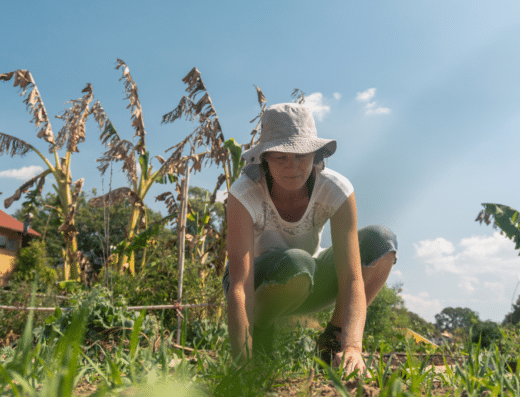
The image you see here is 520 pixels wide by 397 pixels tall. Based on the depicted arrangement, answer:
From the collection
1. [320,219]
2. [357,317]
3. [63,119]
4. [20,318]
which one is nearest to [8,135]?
[63,119]

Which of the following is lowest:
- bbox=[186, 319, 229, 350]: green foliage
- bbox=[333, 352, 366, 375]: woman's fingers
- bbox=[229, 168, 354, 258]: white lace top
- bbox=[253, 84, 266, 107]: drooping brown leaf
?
bbox=[186, 319, 229, 350]: green foliage

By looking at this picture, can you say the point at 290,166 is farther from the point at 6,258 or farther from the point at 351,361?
the point at 6,258

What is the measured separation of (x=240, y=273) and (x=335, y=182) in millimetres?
671

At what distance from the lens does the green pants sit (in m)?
1.73

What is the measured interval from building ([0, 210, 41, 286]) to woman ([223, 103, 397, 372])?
17040 mm

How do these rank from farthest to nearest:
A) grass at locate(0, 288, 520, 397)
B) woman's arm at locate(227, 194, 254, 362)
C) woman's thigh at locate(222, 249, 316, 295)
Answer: woman's thigh at locate(222, 249, 316, 295) → woman's arm at locate(227, 194, 254, 362) → grass at locate(0, 288, 520, 397)

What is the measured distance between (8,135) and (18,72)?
4.60ft

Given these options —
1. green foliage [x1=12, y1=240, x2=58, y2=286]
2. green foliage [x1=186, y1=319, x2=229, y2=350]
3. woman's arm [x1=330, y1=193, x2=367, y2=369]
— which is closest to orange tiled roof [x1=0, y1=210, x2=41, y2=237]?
green foliage [x1=12, y1=240, x2=58, y2=286]

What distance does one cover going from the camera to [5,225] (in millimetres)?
16500

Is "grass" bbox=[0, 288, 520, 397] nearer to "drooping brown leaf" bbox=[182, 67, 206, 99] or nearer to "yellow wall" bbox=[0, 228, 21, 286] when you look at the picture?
"drooping brown leaf" bbox=[182, 67, 206, 99]

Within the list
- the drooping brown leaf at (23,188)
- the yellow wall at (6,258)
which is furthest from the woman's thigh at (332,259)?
the yellow wall at (6,258)

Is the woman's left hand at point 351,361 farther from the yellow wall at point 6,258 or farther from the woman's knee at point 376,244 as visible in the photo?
the yellow wall at point 6,258

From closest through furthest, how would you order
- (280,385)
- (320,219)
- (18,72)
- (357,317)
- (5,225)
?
(280,385)
(357,317)
(320,219)
(18,72)
(5,225)

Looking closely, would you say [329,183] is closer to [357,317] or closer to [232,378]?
[357,317]
